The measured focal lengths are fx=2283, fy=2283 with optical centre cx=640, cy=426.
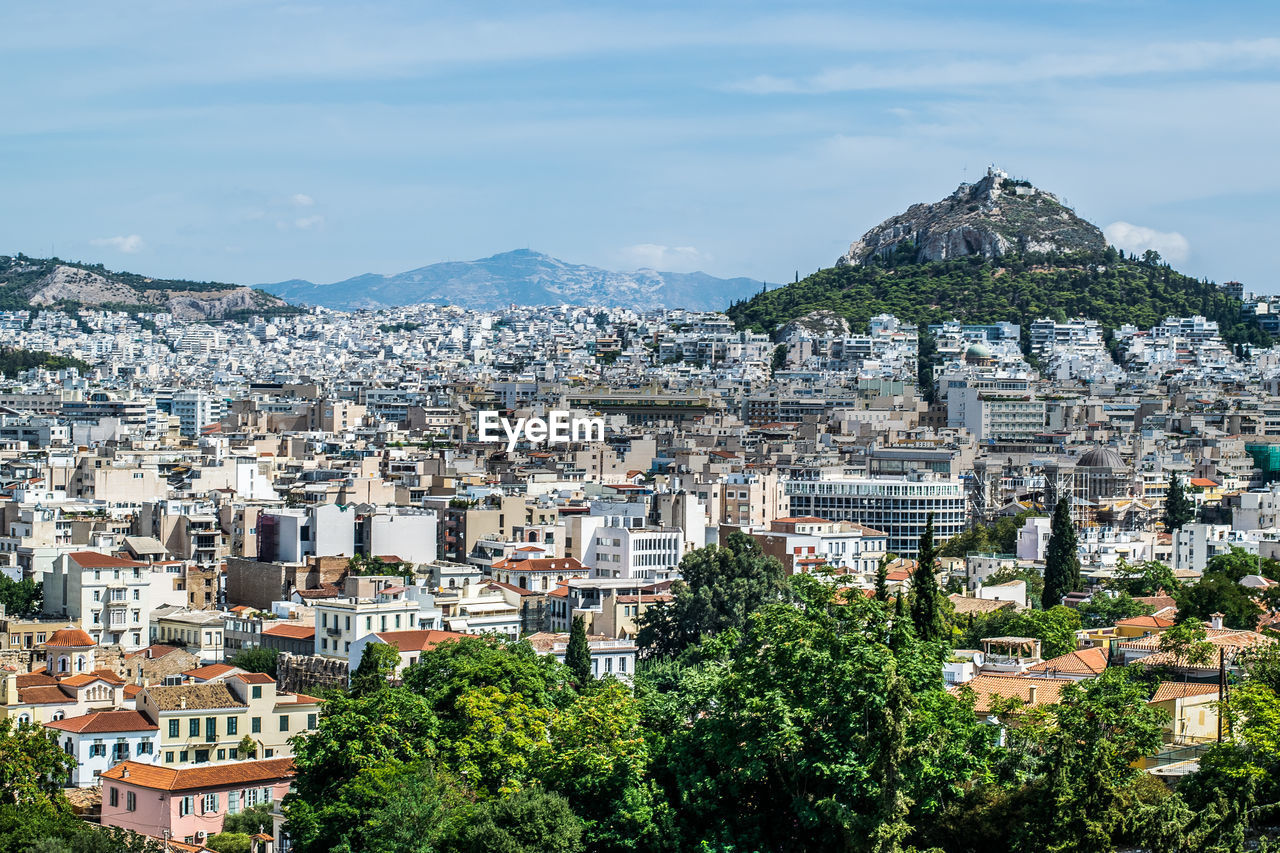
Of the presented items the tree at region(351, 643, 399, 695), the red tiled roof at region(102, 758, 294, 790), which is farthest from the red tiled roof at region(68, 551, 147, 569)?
the red tiled roof at region(102, 758, 294, 790)

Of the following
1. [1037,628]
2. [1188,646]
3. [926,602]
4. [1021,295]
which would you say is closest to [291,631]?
[1037,628]

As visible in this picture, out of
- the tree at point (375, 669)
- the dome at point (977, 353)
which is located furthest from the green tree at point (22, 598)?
the dome at point (977, 353)

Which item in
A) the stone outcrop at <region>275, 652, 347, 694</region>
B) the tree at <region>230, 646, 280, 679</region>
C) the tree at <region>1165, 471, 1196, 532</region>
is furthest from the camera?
the tree at <region>1165, 471, 1196, 532</region>

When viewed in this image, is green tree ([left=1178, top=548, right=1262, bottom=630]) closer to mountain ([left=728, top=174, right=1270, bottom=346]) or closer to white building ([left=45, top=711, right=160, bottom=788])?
white building ([left=45, top=711, right=160, bottom=788])

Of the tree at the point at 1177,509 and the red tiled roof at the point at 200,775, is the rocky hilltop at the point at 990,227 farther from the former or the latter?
the red tiled roof at the point at 200,775

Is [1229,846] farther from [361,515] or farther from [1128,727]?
[361,515]

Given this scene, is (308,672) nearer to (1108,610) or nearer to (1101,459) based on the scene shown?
(1108,610)
